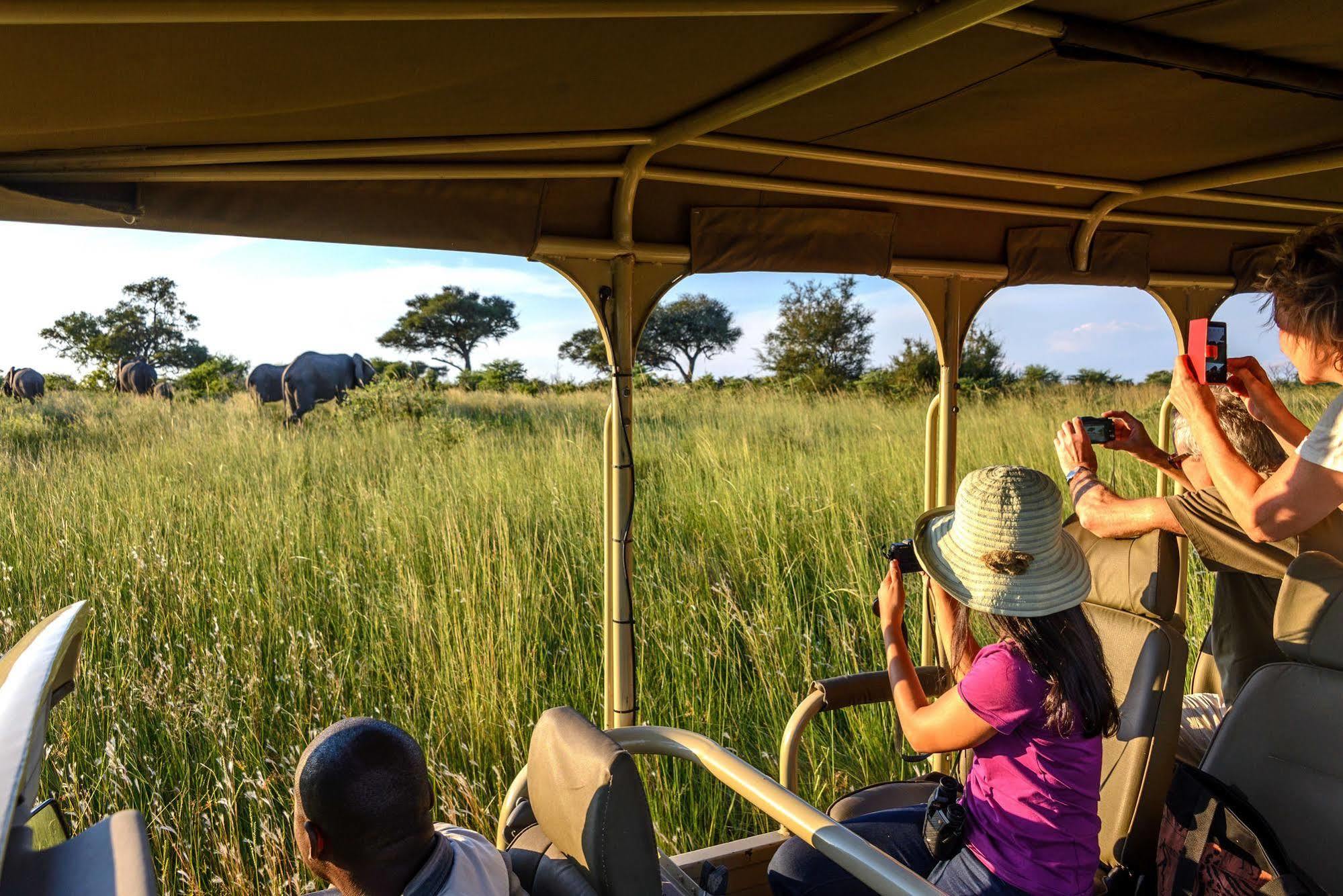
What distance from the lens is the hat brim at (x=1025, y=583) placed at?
1475mm

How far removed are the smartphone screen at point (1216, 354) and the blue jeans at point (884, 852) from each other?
3.93 ft

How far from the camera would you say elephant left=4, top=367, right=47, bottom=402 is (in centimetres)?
1599

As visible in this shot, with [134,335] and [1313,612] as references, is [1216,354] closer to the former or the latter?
[1313,612]

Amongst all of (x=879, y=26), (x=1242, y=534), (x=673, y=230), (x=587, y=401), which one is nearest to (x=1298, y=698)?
(x=1242, y=534)

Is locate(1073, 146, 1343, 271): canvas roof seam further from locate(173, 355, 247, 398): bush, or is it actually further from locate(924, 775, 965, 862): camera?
locate(173, 355, 247, 398): bush

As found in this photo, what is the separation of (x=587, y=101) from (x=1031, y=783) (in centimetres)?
154

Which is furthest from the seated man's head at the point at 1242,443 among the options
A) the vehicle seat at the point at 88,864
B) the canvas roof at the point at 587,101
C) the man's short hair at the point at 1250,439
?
the vehicle seat at the point at 88,864

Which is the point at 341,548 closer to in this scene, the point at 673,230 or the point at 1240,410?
the point at 673,230

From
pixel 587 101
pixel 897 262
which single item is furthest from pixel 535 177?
pixel 897 262

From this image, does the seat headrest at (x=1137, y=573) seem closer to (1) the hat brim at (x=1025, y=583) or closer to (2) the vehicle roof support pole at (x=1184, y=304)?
(1) the hat brim at (x=1025, y=583)

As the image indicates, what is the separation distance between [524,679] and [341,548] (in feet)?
4.54

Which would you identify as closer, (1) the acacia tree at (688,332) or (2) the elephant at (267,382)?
(2) the elephant at (267,382)

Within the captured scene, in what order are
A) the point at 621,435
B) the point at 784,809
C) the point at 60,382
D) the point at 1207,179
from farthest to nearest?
the point at 60,382, the point at 1207,179, the point at 621,435, the point at 784,809

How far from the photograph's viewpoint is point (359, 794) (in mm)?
1028
